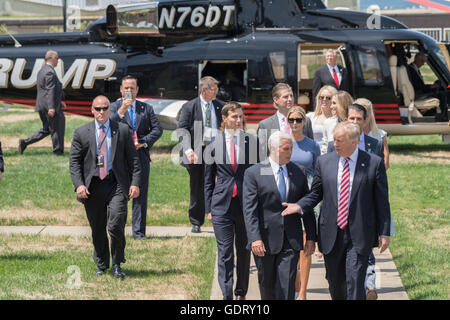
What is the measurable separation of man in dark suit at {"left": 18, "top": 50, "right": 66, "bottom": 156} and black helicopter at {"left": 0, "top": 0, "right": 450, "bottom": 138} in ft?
2.42

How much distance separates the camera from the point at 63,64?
1920 centimetres

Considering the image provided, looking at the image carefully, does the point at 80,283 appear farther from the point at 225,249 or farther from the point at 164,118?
the point at 164,118

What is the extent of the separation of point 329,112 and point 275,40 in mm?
8982

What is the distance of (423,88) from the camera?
19281 millimetres

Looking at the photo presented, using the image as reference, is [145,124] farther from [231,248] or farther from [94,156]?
[231,248]

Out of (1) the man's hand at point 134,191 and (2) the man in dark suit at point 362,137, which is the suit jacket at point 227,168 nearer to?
(2) the man in dark suit at point 362,137

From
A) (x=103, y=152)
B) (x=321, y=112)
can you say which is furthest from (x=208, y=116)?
(x=103, y=152)

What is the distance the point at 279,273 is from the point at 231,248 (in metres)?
1.18

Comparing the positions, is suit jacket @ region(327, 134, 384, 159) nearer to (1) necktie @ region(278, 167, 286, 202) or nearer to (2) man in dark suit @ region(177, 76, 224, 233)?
(1) necktie @ region(278, 167, 286, 202)

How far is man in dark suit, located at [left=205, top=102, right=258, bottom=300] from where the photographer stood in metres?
8.67

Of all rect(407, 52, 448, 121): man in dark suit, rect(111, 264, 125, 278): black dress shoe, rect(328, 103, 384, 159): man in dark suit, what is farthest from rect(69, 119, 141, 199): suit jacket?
rect(407, 52, 448, 121): man in dark suit

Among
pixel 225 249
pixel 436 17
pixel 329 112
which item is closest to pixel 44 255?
pixel 225 249

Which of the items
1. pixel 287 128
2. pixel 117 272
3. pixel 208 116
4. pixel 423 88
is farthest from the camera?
pixel 423 88
